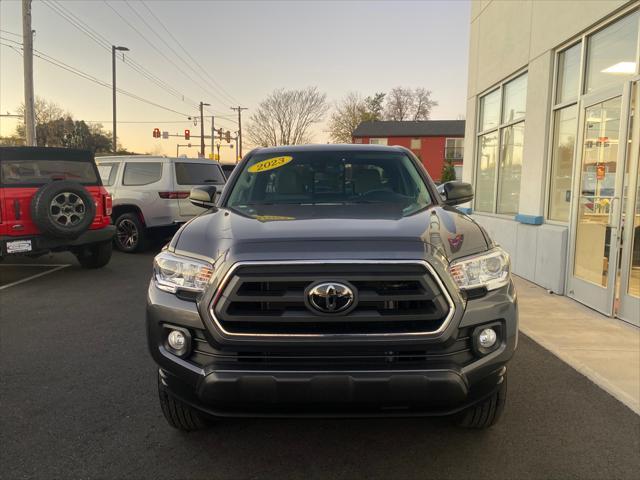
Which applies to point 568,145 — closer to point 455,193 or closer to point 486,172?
point 486,172

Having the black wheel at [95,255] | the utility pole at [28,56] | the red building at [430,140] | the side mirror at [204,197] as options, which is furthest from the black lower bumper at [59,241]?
the red building at [430,140]

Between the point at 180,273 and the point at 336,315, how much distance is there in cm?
83

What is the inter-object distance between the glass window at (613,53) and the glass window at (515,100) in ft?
6.39

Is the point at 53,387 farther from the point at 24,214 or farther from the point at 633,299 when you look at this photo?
the point at 633,299

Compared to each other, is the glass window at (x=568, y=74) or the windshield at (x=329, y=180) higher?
the glass window at (x=568, y=74)

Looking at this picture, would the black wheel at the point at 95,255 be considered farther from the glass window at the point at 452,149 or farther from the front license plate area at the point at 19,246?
the glass window at the point at 452,149

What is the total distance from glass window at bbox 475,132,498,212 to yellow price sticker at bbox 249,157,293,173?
6993mm

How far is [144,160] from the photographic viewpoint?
1086 centimetres

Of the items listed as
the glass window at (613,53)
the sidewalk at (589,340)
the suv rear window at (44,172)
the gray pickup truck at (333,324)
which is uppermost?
the glass window at (613,53)

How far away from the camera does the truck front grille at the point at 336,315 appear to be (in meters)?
2.31

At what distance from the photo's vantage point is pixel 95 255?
8.74 meters

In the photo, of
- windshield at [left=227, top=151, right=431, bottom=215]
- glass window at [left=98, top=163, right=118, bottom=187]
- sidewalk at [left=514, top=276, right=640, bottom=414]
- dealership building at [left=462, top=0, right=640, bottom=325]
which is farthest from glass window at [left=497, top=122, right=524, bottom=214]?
glass window at [left=98, top=163, right=118, bottom=187]

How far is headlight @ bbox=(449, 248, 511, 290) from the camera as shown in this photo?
7.91ft

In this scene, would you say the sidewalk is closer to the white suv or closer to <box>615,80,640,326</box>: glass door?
<box>615,80,640,326</box>: glass door
